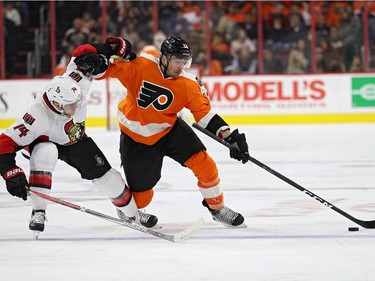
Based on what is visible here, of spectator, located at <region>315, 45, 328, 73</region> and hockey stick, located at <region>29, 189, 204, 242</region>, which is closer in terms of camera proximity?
hockey stick, located at <region>29, 189, 204, 242</region>

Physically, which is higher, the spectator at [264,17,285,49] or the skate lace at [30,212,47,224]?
the spectator at [264,17,285,49]

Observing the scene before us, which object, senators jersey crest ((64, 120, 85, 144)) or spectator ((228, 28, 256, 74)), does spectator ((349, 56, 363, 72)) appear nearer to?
spectator ((228, 28, 256, 74))

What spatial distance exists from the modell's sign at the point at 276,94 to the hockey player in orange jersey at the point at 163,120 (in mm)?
6655

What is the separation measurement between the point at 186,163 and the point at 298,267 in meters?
1.16

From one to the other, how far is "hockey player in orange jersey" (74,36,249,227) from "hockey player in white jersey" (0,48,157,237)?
175 millimetres

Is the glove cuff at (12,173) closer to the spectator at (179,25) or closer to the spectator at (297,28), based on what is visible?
the spectator at (179,25)

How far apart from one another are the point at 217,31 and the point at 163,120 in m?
7.45

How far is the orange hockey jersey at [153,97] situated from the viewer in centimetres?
407

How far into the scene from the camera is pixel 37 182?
3.85m

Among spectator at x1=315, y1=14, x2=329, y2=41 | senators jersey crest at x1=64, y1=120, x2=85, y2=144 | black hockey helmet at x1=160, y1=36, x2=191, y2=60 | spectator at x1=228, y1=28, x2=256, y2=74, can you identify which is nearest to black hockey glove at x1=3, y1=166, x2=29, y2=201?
senators jersey crest at x1=64, y1=120, x2=85, y2=144

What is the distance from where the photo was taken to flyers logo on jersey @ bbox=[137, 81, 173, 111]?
13.4ft

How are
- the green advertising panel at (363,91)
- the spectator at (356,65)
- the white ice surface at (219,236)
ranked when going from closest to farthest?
the white ice surface at (219,236)
the green advertising panel at (363,91)
the spectator at (356,65)

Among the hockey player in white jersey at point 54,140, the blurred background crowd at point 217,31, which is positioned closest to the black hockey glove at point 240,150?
the hockey player in white jersey at point 54,140

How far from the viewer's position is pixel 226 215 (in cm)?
416
